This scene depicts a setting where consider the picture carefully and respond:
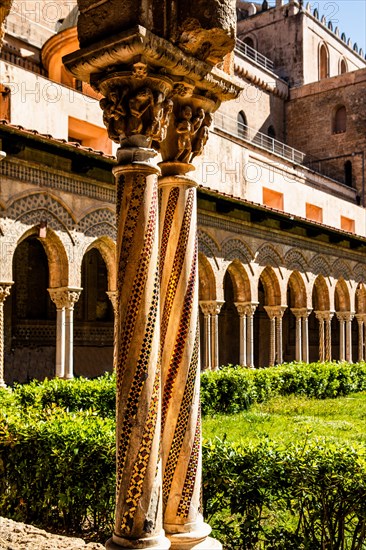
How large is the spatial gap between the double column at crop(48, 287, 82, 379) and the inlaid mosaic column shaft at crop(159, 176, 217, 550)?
9052mm

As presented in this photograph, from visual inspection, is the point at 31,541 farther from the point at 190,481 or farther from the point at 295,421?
the point at 295,421

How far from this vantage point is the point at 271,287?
20047 mm

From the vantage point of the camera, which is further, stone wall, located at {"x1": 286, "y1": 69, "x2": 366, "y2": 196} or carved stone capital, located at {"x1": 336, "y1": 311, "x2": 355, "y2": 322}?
stone wall, located at {"x1": 286, "y1": 69, "x2": 366, "y2": 196}

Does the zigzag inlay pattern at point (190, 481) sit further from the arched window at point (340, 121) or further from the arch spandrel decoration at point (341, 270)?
the arched window at point (340, 121)

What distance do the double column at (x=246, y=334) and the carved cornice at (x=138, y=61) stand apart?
47.3 ft

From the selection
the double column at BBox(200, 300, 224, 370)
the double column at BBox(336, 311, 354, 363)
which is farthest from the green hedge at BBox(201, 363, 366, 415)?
the double column at BBox(336, 311, 354, 363)

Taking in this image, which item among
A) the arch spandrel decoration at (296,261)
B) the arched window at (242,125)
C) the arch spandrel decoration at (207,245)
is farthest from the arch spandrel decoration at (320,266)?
the arched window at (242,125)

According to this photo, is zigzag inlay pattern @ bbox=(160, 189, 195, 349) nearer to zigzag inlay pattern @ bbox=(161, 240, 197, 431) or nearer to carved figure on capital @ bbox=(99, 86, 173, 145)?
zigzag inlay pattern @ bbox=(161, 240, 197, 431)

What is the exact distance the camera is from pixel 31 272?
1814cm

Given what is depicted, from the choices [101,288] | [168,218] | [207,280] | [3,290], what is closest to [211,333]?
[207,280]

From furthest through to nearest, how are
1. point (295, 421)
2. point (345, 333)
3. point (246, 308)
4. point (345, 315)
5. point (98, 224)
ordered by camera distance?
point (345, 333)
point (345, 315)
point (246, 308)
point (98, 224)
point (295, 421)

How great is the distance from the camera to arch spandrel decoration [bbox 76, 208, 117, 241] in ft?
43.4

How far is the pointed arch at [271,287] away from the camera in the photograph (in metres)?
19.9

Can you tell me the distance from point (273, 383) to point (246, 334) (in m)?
3.88
